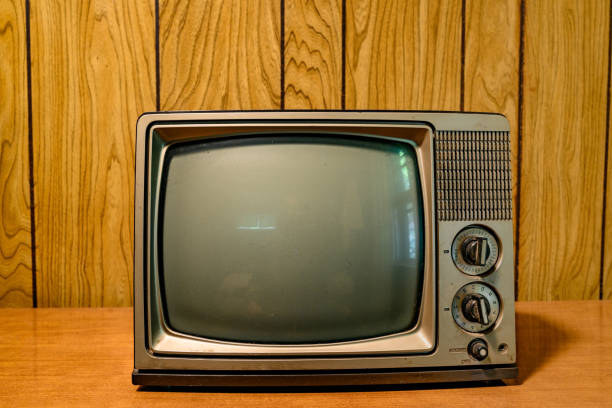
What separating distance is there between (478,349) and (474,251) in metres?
0.14

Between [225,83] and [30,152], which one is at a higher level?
[225,83]

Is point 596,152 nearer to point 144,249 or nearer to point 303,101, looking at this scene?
point 303,101

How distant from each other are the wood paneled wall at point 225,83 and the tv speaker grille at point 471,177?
15.3 inches

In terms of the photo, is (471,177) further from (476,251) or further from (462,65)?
(462,65)

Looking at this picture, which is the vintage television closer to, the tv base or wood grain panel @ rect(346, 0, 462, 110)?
the tv base

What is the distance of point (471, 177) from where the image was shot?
22.2 inches

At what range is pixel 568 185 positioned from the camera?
3.12 feet

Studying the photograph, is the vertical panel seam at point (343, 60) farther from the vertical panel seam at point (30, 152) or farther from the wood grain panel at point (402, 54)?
the vertical panel seam at point (30, 152)

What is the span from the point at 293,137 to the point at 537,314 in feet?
2.32

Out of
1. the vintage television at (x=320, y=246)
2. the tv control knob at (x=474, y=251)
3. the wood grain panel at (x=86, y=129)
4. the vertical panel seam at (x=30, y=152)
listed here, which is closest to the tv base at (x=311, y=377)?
the vintage television at (x=320, y=246)

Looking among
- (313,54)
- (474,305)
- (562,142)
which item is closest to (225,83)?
(313,54)

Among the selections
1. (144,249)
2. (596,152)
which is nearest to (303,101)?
(144,249)

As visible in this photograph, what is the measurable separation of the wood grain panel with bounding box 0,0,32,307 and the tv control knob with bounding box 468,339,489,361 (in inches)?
38.1

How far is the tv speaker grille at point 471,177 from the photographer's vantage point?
561 mm
